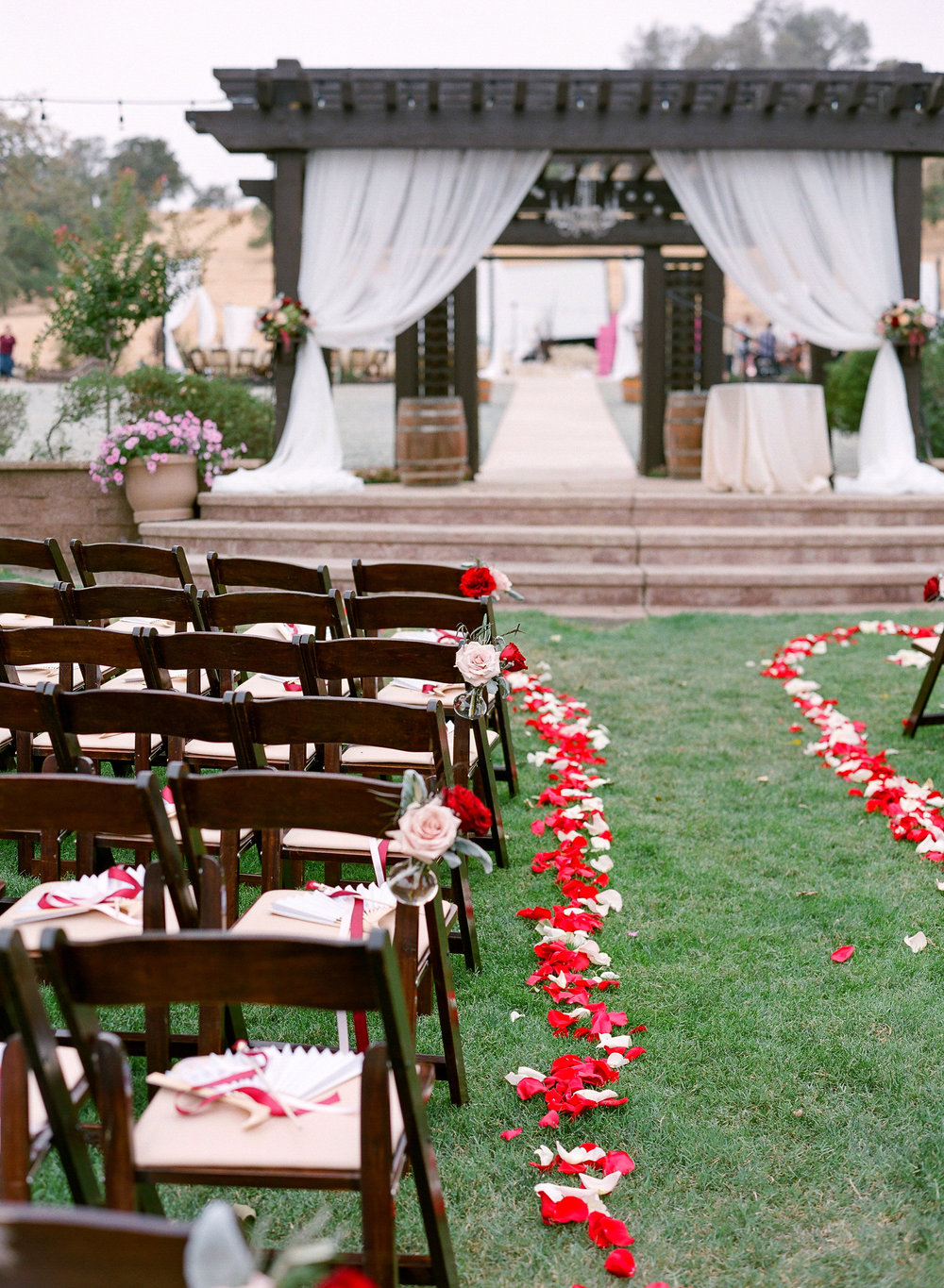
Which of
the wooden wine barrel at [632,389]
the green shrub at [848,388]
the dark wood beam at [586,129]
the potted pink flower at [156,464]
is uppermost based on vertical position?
the dark wood beam at [586,129]

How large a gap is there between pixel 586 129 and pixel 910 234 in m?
2.61

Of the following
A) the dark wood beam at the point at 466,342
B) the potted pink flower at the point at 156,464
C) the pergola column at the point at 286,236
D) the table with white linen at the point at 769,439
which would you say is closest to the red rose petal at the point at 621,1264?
the potted pink flower at the point at 156,464

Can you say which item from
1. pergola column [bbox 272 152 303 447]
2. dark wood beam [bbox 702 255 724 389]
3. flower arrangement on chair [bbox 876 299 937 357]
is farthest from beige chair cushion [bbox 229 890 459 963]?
dark wood beam [bbox 702 255 724 389]

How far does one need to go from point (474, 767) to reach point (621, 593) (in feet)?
14.6

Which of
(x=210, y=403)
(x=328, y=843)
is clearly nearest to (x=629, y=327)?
(x=210, y=403)

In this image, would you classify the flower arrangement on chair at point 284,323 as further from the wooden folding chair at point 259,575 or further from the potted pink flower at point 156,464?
the wooden folding chair at point 259,575

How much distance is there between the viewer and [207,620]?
3992 mm

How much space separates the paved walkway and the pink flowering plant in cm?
238

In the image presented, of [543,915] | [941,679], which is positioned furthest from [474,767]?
[941,679]

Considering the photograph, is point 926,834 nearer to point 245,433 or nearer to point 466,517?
point 466,517

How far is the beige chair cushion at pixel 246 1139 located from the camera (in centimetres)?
170

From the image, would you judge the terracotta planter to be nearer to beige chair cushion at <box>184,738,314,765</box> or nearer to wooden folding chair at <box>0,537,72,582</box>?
wooden folding chair at <box>0,537,72,582</box>

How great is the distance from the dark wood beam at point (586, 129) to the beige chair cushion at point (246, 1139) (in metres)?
8.60

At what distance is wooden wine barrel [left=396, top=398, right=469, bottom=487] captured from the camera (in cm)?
957
